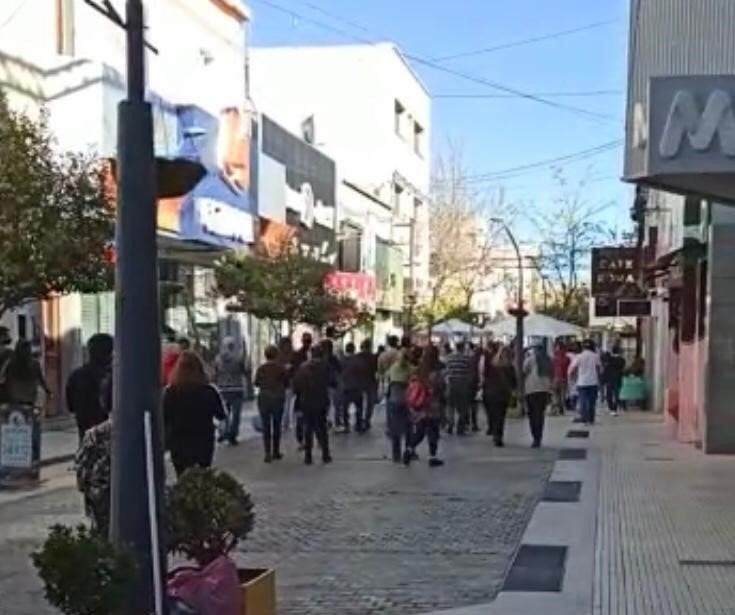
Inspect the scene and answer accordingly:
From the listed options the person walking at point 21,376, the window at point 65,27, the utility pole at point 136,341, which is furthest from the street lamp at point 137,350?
the window at point 65,27

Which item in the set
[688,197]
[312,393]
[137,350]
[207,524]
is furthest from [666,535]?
[312,393]

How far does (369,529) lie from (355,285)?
40751 mm

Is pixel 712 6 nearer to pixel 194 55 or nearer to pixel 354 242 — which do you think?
pixel 194 55

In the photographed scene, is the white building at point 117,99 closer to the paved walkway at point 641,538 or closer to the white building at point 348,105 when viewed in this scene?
the paved walkway at point 641,538

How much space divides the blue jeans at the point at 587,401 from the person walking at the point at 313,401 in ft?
31.8

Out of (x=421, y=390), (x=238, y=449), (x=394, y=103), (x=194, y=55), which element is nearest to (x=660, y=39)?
(x=421, y=390)

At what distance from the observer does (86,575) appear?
20.5 feet

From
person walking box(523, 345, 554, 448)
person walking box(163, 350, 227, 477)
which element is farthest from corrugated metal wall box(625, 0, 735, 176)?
person walking box(523, 345, 554, 448)

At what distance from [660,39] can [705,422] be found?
834 cm

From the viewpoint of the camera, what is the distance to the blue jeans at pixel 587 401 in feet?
92.7

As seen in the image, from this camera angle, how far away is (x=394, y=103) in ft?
249

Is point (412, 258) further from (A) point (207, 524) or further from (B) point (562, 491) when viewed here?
(A) point (207, 524)

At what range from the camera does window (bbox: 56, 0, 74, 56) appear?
93.2ft

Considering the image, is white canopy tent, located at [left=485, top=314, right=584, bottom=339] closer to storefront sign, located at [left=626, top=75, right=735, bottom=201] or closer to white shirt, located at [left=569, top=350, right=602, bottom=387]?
white shirt, located at [left=569, top=350, right=602, bottom=387]
